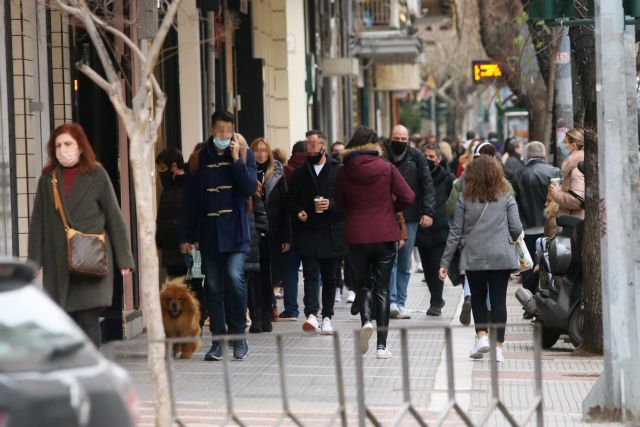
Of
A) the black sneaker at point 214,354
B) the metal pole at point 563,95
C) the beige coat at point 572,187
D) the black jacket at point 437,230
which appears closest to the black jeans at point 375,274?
the beige coat at point 572,187

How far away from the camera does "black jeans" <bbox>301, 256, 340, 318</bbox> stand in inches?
564

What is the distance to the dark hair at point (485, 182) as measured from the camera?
40.8 ft

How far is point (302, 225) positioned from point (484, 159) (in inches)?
103

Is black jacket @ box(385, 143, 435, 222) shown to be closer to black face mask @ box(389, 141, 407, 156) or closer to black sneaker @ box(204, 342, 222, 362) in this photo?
black face mask @ box(389, 141, 407, 156)

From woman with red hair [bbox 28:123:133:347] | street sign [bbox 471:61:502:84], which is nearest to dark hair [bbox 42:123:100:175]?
woman with red hair [bbox 28:123:133:347]

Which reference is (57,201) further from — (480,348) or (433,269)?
(433,269)

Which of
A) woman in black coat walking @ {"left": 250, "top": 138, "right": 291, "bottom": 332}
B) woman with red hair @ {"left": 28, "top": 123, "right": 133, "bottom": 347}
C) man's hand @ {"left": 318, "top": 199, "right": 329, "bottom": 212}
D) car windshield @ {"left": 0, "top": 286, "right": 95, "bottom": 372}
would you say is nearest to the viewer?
car windshield @ {"left": 0, "top": 286, "right": 95, "bottom": 372}

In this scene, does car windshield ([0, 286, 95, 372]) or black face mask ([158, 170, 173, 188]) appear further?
black face mask ([158, 170, 173, 188])

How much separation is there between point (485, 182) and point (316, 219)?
2515mm

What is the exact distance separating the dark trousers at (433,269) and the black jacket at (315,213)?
6.76ft

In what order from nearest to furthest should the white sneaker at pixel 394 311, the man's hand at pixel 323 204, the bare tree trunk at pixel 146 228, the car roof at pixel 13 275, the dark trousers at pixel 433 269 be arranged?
1. the car roof at pixel 13 275
2. the bare tree trunk at pixel 146 228
3. the man's hand at pixel 323 204
4. the white sneaker at pixel 394 311
5. the dark trousers at pixel 433 269

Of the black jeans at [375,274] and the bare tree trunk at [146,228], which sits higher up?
the bare tree trunk at [146,228]

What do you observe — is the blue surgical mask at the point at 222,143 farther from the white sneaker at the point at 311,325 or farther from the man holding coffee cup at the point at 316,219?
the white sneaker at the point at 311,325

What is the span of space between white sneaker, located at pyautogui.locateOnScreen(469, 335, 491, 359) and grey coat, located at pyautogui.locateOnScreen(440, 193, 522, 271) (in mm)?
4337
